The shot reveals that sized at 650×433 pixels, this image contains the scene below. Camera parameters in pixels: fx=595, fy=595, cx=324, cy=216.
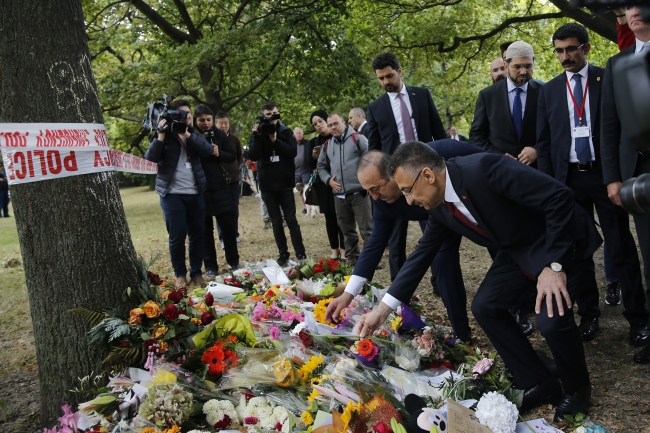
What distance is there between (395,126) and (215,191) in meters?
2.66

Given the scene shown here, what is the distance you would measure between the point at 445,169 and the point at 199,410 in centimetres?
186

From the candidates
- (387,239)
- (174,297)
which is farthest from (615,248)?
(174,297)

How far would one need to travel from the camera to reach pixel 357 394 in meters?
3.20

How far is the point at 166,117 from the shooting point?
20.9ft

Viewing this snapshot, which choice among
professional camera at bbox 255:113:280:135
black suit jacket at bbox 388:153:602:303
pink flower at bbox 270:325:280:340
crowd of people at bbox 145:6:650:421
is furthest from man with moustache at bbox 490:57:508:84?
pink flower at bbox 270:325:280:340

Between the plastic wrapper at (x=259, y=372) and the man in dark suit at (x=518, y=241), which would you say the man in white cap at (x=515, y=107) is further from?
the plastic wrapper at (x=259, y=372)

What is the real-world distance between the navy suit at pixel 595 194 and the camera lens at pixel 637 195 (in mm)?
2507

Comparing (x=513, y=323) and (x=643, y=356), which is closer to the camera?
(x=513, y=323)

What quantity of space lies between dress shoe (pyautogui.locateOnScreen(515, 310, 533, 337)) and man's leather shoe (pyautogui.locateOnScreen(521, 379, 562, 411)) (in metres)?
1.16

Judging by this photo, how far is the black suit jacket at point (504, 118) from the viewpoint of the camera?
5000 mm

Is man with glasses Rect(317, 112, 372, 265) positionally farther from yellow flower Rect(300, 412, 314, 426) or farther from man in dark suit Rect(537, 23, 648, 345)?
yellow flower Rect(300, 412, 314, 426)

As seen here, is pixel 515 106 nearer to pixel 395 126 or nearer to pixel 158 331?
pixel 395 126

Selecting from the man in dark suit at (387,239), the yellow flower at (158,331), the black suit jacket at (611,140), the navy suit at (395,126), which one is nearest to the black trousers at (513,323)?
the man in dark suit at (387,239)

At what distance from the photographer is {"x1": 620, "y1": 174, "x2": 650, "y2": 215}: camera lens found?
1.83 m
